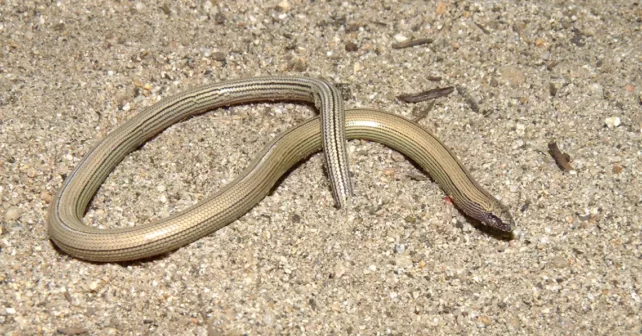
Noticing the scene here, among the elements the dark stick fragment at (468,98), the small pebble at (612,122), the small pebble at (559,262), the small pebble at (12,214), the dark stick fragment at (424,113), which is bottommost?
the small pebble at (559,262)

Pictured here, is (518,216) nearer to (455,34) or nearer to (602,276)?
(602,276)

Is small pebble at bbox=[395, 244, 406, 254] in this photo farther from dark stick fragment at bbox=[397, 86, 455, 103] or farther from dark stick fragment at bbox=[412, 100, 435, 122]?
dark stick fragment at bbox=[397, 86, 455, 103]

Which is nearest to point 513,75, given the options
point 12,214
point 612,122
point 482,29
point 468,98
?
point 468,98

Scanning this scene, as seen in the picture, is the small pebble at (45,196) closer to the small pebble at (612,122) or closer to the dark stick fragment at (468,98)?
the dark stick fragment at (468,98)

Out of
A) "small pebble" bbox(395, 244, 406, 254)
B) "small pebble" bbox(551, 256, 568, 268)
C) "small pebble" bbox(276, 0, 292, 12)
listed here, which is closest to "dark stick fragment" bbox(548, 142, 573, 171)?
"small pebble" bbox(551, 256, 568, 268)

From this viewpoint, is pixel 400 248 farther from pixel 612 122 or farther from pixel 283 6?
pixel 283 6

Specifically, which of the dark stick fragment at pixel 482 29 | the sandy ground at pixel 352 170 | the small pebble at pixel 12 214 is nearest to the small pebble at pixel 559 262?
the sandy ground at pixel 352 170
